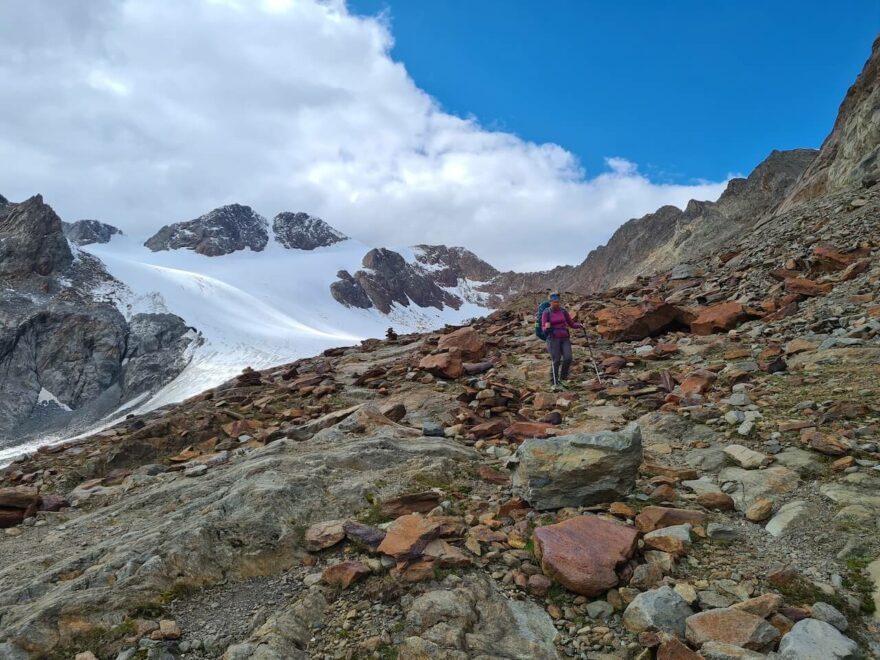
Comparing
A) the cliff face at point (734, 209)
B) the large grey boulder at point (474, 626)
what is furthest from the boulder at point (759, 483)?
the cliff face at point (734, 209)

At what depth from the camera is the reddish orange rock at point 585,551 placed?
4277 mm

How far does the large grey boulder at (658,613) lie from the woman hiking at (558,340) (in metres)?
8.81

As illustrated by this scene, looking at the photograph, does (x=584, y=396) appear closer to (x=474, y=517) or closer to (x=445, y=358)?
(x=445, y=358)

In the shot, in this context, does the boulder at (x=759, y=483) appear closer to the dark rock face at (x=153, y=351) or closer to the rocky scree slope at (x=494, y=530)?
the rocky scree slope at (x=494, y=530)

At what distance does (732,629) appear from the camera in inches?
141

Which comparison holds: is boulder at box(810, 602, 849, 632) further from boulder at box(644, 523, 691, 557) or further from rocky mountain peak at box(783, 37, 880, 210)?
rocky mountain peak at box(783, 37, 880, 210)

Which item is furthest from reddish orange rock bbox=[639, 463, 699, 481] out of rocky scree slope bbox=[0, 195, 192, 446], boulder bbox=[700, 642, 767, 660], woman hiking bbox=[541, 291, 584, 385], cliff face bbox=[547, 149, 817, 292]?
rocky scree slope bbox=[0, 195, 192, 446]

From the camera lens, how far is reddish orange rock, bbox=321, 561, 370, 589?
4.48 m

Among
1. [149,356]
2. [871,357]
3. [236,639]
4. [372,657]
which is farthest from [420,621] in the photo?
[149,356]

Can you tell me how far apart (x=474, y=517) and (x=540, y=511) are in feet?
2.37

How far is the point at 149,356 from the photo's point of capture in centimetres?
10400

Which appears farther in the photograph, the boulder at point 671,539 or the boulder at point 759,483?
the boulder at point 759,483

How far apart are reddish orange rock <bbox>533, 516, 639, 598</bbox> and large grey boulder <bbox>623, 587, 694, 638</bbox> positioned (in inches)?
13.3

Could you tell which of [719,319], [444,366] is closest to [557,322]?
[444,366]
